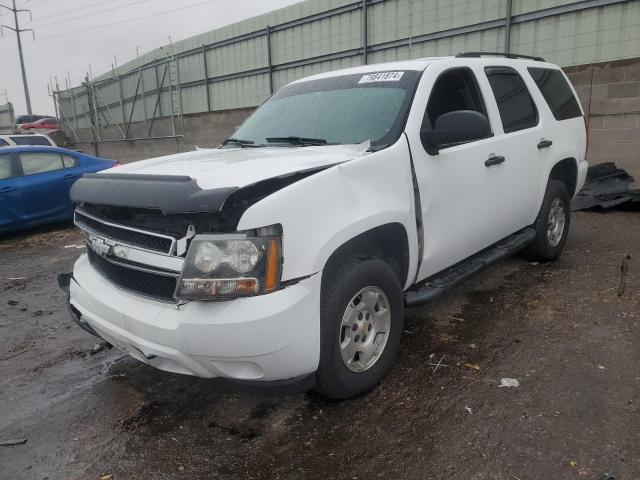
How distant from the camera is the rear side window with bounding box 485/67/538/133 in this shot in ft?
13.4

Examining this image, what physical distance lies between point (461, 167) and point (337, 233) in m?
1.41

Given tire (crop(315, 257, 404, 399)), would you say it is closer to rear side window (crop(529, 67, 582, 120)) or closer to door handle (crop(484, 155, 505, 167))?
door handle (crop(484, 155, 505, 167))

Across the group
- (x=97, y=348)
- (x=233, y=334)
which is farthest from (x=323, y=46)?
(x=233, y=334)

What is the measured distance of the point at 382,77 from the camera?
356 cm

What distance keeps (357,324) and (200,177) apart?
1170 millimetres

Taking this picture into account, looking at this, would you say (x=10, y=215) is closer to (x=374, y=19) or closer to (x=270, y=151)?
(x=270, y=151)

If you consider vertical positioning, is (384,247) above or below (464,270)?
above

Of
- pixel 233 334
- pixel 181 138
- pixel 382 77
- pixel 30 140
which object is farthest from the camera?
pixel 181 138

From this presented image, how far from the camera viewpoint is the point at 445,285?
3.37 m

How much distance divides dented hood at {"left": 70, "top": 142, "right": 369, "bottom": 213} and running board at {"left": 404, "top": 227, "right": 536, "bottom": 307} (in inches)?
39.8

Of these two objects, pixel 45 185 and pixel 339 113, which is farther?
pixel 45 185

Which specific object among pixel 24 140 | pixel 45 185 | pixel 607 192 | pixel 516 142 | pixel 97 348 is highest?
pixel 516 142

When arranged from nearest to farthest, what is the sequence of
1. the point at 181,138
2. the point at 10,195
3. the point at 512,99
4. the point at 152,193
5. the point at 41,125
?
the point at 152,193 < the point at 512,99 < the point at 10,195 < the point at 181,138 < the point at 41,125

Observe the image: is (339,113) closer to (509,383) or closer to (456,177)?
(456,177)
